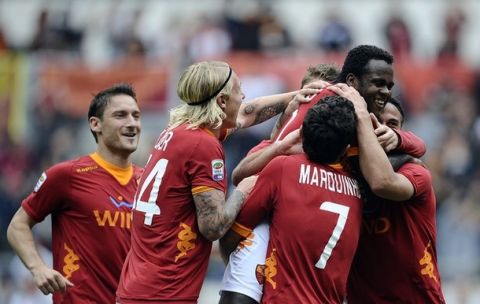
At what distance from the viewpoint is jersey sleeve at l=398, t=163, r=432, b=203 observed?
309 inches

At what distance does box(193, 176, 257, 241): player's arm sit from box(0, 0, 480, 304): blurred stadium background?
7.89 metres

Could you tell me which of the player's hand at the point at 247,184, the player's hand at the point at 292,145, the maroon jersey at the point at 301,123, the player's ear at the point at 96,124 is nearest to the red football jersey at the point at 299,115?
the maroon jersey at the point at 301,123

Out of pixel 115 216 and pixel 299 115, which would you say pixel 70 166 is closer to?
pixel 115 216

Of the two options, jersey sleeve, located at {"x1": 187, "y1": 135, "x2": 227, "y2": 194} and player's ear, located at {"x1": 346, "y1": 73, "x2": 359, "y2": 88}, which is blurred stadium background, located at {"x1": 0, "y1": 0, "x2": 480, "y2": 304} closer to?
player's ear, located at {"x1": 346, "y1": 73, "x2": 359, "y2": 88}

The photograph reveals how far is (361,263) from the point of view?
819 cm

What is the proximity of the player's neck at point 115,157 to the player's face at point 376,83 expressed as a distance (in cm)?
238

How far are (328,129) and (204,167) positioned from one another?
89 centimetres

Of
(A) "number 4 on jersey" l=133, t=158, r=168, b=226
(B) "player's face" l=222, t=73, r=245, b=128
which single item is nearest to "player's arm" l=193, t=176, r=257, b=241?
(A) "number 4 on jersey" l=133, t=158, r=168, b=226

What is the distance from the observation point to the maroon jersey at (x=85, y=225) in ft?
29.7

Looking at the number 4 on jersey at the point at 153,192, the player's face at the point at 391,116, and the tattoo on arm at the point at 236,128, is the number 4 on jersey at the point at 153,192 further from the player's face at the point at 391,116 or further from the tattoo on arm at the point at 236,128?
the player's face at the point at 391,116

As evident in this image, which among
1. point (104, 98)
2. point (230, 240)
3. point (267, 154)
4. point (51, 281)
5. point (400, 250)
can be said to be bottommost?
point (51, 281)

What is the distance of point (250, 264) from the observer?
25.6 feet

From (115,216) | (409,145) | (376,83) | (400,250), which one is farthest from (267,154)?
(115,216)

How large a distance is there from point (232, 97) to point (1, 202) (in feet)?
36.2
